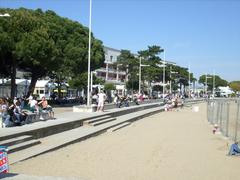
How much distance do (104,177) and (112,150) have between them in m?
5.16

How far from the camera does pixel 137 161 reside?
13.3m

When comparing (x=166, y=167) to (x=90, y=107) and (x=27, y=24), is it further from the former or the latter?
(x=27, y=24)

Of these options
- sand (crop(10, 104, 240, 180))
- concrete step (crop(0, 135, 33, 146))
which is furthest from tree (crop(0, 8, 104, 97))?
concrete step (crop(0, 135, 33, 146))

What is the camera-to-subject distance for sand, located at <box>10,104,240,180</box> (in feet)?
36.1

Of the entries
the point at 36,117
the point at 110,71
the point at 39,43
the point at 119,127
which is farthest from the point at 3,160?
the point at 110,71

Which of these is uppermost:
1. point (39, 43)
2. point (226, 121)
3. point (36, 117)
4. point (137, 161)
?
point (39, 43)

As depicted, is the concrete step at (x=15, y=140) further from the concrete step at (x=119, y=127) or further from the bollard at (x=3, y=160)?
the concrete step at (x=119, y=127)

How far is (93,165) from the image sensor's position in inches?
485

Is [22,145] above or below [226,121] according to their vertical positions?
below

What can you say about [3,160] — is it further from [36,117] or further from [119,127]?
[119,127]

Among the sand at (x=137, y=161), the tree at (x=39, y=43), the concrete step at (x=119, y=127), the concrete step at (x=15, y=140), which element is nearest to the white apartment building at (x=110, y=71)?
the tree at (x=39, y=43)

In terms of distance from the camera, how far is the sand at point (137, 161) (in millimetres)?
11000

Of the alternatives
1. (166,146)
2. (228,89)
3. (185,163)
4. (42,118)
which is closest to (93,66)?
(42,118)

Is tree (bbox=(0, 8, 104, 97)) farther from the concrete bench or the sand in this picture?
the sand
